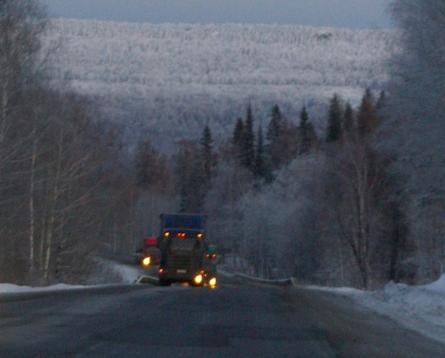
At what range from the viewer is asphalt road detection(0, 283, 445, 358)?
16031mm

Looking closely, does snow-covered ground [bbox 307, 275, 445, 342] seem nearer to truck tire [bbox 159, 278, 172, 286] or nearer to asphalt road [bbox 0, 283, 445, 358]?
asphalt road [bbox 0, 283, 445, 358]

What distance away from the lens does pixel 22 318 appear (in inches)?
814

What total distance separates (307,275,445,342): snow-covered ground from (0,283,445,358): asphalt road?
672 millimetres

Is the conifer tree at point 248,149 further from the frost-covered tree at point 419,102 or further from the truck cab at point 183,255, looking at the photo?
the frost-covered tree at point 419,102

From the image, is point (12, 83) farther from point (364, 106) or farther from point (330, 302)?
point (364, 106)

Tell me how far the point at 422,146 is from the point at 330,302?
30.5 feet

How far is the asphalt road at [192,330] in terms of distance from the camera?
16031mm

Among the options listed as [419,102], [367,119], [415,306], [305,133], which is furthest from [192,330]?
[305,133]

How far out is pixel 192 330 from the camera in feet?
63.6

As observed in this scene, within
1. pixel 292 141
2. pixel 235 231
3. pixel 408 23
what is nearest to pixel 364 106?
pixel 235 231

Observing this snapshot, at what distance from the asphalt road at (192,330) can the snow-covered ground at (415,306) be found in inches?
26.4

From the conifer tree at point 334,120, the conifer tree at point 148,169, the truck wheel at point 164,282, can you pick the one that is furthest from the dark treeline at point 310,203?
the conifer tree at point 148,169

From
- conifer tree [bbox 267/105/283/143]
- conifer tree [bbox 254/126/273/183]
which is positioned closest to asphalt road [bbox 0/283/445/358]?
conifer tree [bbox 254/126/273/183]

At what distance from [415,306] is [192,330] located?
11473mm
